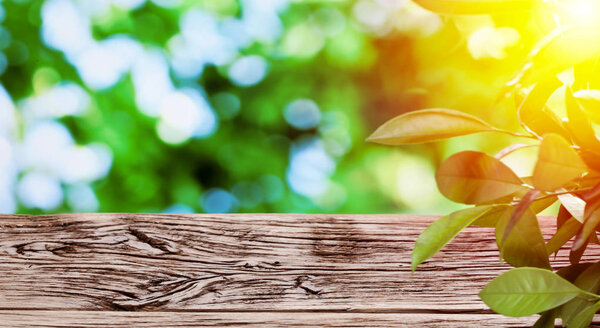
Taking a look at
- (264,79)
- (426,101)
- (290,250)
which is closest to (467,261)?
(290,250)

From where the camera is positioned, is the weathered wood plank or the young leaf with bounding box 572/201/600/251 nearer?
the young leaf with bounding box 572/201/600/251

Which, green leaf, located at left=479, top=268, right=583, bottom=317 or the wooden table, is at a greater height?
the wooden table

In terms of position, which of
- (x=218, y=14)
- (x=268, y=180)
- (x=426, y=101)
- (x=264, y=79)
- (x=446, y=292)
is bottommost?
(x=446, y=292)

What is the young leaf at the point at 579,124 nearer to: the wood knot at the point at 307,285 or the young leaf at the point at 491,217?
the young leaf at the point at 491,217

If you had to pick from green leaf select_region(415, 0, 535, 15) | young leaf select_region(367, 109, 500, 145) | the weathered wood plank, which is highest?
green leaf select_region(415, 0, 535, 15)

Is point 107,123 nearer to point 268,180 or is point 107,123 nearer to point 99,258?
point 268,180

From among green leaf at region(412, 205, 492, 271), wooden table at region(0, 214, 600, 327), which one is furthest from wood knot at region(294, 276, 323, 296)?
green leaf at region(412, 205, 492, 271)

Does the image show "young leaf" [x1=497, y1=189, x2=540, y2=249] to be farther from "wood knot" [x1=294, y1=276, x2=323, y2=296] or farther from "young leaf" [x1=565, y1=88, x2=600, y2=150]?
"wood knot" [x1=294, y1=276, x2=323, y2=296]
